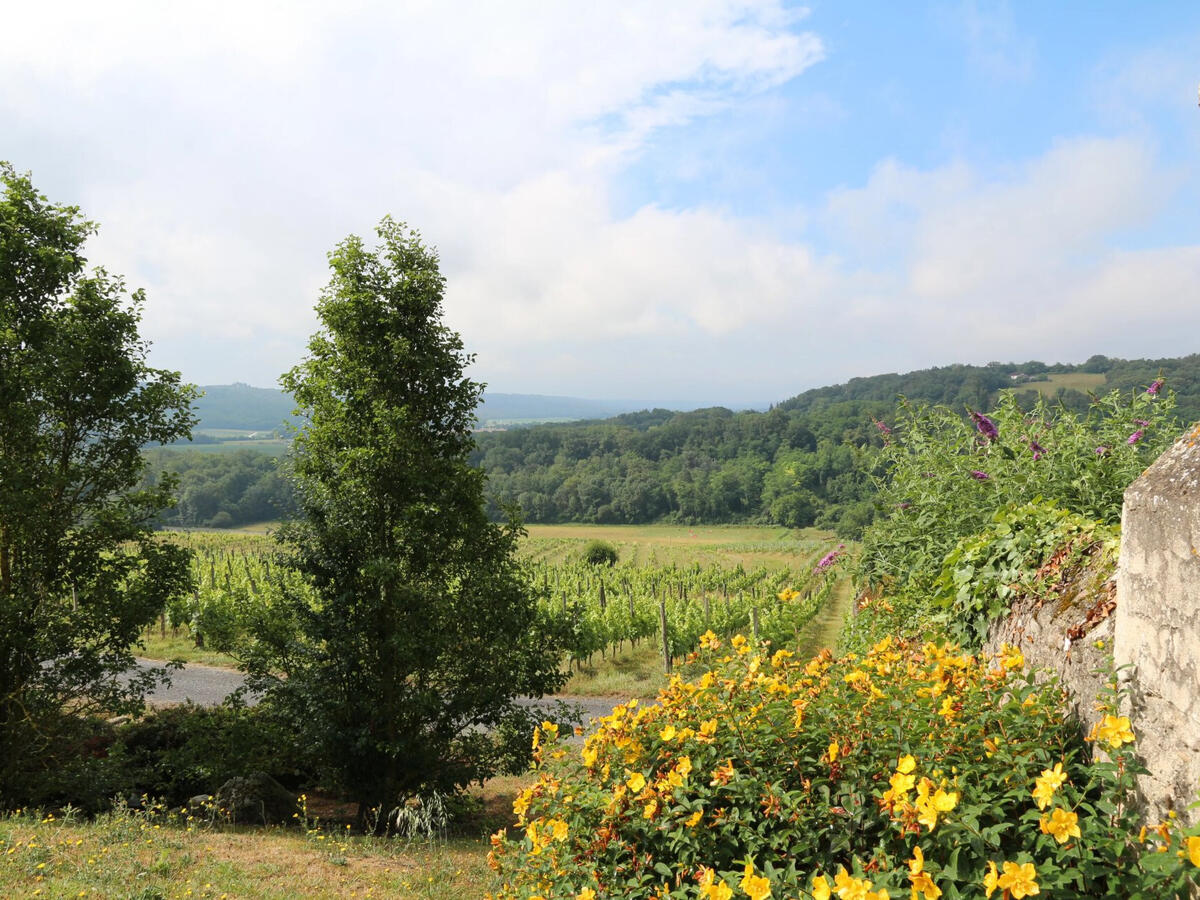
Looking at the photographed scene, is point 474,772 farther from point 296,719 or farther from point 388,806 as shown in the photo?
point 296,719

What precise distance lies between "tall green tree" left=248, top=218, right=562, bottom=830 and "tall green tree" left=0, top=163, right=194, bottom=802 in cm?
203

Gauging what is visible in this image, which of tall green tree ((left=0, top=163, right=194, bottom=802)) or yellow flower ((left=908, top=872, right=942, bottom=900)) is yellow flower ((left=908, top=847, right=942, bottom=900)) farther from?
tall green tree ((left=0, top=163, right=194, bottom=802))

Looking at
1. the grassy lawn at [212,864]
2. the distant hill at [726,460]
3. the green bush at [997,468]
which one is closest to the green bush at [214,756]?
the grassy lawn at [212,864]

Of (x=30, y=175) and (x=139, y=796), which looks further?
(x=139, y=796)

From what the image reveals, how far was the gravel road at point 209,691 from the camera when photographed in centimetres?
1661

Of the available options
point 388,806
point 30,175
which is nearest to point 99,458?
point 30,175

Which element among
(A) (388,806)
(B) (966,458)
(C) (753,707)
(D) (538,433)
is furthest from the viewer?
(D) (538,433)

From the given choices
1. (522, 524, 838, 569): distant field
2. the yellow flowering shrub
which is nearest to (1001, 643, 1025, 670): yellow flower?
the yellow flowering shrub

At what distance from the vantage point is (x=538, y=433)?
403ft

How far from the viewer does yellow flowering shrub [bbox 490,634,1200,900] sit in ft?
7.61

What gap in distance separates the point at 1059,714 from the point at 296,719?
778 cm

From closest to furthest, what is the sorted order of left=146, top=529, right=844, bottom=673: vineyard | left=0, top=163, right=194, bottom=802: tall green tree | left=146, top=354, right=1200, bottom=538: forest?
1. left=0, top=163, right=194, bottom=802: tall green tree
2. left=146, top=529, right=844, bottom=673: vineyard
3. left=146, top=354, right=1200, bottom=538: forest

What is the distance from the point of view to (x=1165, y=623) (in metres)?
2.51

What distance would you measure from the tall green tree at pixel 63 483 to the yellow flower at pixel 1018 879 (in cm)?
949
